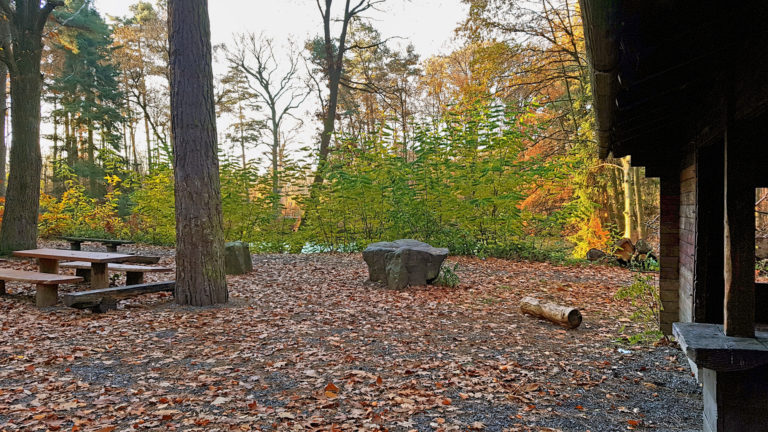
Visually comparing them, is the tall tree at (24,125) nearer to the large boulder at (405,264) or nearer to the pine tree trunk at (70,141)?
the large boulder at (405,264)

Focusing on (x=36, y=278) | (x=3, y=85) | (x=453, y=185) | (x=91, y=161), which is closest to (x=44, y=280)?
(x=36, y=278)

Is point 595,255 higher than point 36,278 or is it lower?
lower

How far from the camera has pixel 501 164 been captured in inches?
439

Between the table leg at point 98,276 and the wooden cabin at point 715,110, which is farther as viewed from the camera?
the table leg at point 98,276

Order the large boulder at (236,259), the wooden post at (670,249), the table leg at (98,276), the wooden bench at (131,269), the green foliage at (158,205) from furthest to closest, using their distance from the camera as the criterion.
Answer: the green foliage at (158,205) → the large boulder at (236,259) → the wooden bench at (131,269) → the table leg at (98,276) → the wooden post at (670,249)

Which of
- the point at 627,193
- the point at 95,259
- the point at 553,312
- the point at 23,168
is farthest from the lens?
the point at 627,193

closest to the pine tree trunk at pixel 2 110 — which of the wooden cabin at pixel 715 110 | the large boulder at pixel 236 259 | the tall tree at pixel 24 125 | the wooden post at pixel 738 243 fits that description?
the tall tree at pixel 24 125

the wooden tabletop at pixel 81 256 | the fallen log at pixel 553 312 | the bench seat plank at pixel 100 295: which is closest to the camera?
the fallen log at pixel 553 312

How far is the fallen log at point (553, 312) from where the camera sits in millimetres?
5340

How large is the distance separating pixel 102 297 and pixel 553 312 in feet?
18.7

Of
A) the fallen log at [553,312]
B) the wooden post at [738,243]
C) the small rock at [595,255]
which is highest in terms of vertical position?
the wooden post at [738,243]

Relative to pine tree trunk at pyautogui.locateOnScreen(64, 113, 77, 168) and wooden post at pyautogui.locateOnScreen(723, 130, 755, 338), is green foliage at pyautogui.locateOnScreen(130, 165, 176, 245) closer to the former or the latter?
pine tree trunk at pyautogui.locateOnScreen(64, 113, 77, 168)

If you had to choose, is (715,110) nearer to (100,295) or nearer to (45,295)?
(100,295)

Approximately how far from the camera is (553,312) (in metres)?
5.54
